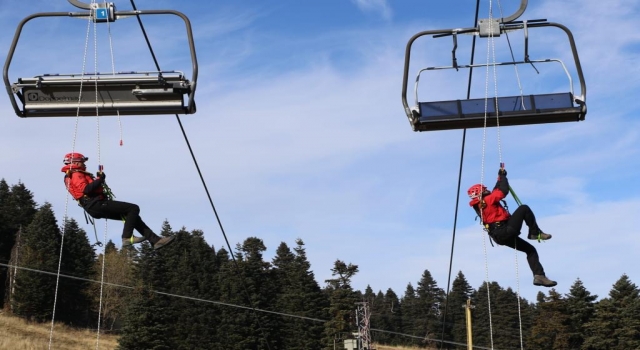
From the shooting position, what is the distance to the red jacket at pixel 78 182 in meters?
12.3

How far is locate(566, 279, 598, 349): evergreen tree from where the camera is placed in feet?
246

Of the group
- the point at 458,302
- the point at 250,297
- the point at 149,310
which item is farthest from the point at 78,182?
the point at 458,302

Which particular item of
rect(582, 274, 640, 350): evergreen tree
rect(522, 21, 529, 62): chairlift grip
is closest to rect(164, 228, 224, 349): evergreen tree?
rect(582, 274, 640, 350): evergreen tree

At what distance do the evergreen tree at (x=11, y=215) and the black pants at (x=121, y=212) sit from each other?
2944 inches

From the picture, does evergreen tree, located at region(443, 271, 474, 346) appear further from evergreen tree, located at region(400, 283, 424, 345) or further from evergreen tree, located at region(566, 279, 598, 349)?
evergreen tree, located at region(566, 279, 598, 349)

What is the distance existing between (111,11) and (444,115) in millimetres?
4261

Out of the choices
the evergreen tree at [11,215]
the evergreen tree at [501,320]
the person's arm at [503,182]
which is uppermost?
the evergreen tree at [11,215]

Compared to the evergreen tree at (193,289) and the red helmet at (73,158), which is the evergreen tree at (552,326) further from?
the red helmet at (73,158)

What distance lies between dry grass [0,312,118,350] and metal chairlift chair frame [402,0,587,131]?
176 ft

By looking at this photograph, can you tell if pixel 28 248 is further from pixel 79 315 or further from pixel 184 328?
pixel 184 328

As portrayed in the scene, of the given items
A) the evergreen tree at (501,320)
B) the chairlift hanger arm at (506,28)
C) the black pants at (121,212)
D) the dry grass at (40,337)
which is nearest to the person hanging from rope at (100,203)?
the black pants at (121,212)

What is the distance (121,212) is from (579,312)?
2676 inches

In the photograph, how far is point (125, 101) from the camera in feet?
36.3

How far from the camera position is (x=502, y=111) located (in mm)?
11430
